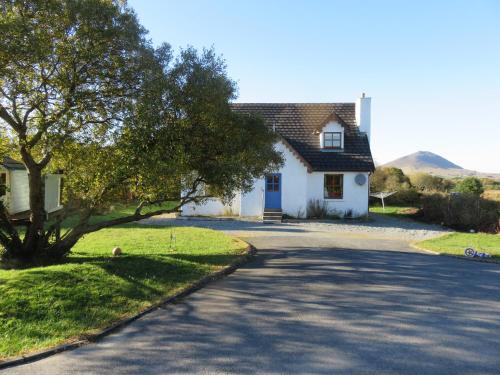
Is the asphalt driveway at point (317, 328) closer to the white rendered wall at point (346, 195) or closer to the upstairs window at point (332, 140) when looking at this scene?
the white rendered wall at point (346, 195)

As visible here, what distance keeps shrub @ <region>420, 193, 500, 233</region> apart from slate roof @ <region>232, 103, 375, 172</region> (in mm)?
4568

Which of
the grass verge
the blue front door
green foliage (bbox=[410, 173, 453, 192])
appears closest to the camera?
the blue front door

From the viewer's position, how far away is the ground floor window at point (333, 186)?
2591cm

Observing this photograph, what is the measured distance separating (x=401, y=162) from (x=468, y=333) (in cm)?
19350

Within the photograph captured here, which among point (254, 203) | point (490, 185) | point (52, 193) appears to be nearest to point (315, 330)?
point (52, 193)

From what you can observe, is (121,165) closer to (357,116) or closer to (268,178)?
(268,178)

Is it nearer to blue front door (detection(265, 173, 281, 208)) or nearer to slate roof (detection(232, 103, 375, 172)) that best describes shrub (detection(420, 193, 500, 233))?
slate roof (detection(232, 103, 375, 172))

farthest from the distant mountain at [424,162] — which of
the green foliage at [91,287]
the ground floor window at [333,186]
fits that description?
the green foliage at [91,287]

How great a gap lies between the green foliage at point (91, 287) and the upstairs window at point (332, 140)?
1398 centimetres

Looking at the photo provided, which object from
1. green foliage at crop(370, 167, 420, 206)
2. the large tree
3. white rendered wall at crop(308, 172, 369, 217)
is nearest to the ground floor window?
white rendered wall at crop(308, 172, 369, 217)

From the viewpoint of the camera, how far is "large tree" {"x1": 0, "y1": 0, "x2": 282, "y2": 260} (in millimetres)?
9234

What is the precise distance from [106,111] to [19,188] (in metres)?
11.8

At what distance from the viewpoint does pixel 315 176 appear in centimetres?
2575

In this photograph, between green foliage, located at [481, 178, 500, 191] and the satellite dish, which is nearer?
the satellite dish
